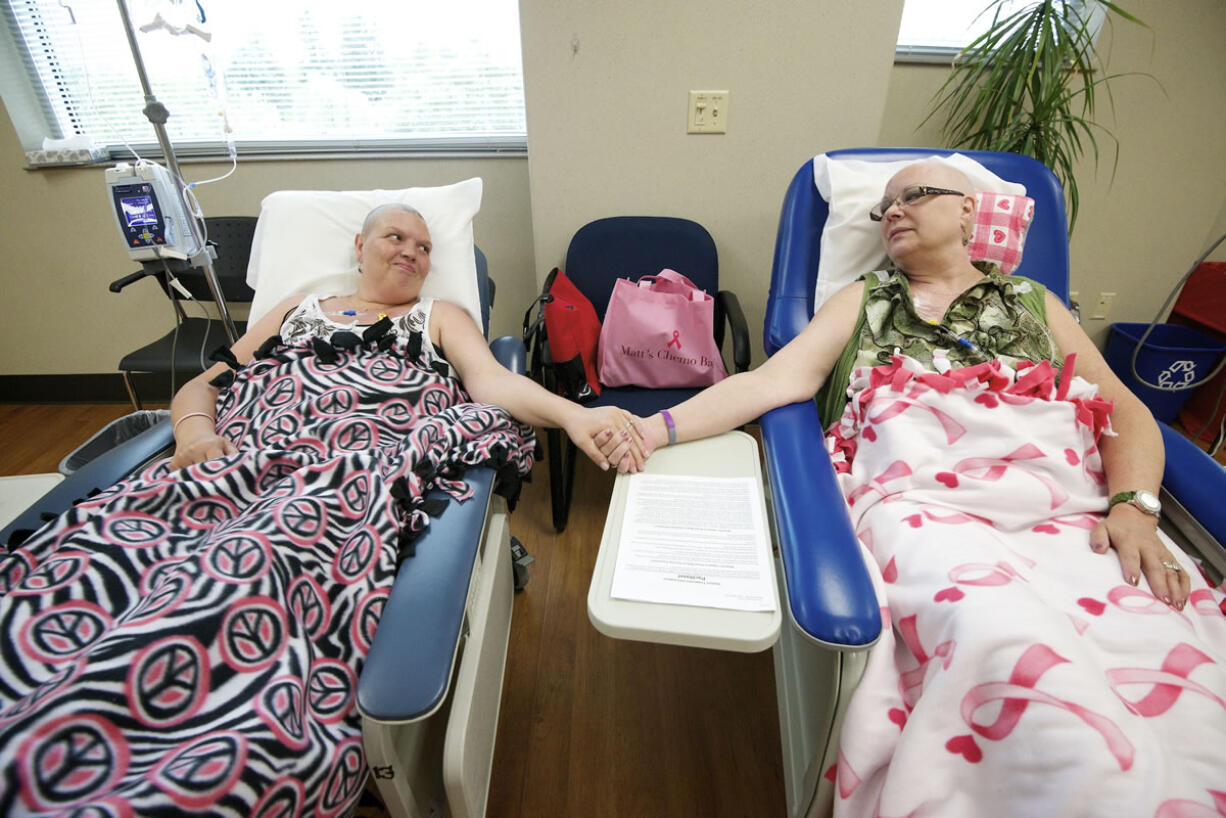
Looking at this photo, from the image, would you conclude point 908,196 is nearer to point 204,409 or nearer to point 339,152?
point 204,409

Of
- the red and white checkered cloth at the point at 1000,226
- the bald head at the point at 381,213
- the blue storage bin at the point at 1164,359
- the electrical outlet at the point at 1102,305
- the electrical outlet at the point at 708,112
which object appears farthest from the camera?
the electrical outlet at the point at 1102,305

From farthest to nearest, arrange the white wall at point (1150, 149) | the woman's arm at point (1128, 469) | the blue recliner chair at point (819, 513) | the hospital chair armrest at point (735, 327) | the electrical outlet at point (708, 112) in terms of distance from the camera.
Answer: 1. the white wall at point (1150, 149)
2. the electrical outlet at point (708, 112)
3. the hospital chair armrest at point (735, 327)
4. the woman's arm at point (1128, 469)
5. the blue recliner chair at point (819, 513)

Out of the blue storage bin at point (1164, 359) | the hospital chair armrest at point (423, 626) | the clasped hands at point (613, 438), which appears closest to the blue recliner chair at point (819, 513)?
the clasped hands at point (613, 438)

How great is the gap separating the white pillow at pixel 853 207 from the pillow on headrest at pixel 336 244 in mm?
940

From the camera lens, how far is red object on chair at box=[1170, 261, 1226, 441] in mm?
2092

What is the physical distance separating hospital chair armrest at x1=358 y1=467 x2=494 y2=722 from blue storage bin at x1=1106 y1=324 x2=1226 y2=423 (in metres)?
2.77

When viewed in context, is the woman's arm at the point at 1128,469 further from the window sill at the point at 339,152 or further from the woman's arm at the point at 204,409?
the window sill at the point at 339,152

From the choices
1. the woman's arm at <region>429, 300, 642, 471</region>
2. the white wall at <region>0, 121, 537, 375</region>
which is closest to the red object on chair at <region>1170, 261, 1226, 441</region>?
the woman's arm at <region>429, 300, 642, 471</region>

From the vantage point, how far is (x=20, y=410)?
244 centimetres

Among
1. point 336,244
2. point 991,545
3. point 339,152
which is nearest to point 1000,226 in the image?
point 991,545

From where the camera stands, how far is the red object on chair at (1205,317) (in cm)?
209

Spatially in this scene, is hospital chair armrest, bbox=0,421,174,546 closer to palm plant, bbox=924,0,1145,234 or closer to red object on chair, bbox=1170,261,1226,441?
palm plant, bbox=924,0,1145,234

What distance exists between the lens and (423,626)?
63 cm

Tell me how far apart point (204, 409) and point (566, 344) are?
0.89m
